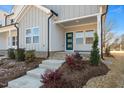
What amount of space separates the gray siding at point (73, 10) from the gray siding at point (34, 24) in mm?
1162

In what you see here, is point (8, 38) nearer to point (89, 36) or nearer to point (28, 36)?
point (28, 36)

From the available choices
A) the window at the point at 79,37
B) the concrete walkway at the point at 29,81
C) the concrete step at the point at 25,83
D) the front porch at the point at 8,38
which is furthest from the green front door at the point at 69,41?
the concrete step at the point at 25,83

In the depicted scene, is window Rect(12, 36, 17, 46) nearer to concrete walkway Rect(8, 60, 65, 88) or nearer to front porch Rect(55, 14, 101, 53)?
front porch Rect(55, 14, 101, 53)

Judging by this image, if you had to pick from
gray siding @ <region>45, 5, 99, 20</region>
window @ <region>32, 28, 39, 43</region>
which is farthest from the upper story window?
window @ <region>32, 28, 39, 43</region>

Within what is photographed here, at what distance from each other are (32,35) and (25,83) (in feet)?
21.0

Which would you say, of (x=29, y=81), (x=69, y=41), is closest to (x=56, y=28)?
(x=69, y=41)

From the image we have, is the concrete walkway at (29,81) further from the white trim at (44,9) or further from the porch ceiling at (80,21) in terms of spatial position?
the white trim at (44,9)

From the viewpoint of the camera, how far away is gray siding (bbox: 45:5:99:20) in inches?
396

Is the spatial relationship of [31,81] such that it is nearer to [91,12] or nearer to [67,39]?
[91,12]

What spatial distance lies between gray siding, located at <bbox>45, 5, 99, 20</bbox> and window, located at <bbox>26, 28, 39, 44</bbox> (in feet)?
7.61
